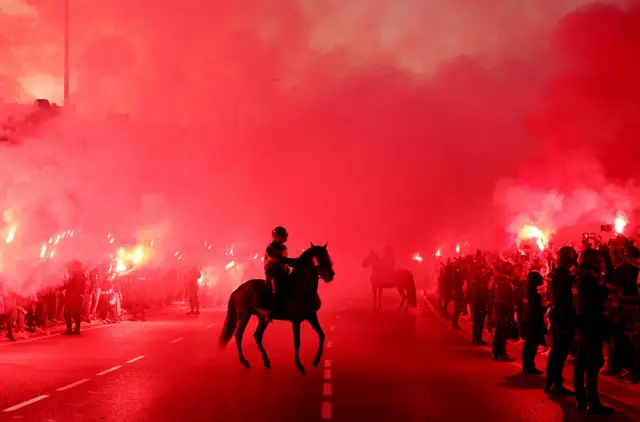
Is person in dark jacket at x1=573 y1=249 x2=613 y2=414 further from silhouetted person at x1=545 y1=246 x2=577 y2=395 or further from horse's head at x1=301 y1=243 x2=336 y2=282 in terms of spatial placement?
horse's head at x1=301 y1=243 x2=336 y2=282

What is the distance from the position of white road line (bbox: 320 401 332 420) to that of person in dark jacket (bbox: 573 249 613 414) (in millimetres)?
3412

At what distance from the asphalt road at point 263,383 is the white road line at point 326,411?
0.05ft

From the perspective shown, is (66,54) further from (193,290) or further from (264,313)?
(264,313)

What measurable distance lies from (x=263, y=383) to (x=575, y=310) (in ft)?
18.0

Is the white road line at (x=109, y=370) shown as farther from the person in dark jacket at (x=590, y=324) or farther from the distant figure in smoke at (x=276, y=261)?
the person in dark jacket at (x=590, y=324)

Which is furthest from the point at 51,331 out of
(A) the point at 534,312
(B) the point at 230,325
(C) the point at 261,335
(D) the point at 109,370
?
(A) the point at 534,312

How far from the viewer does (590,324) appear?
13.1m

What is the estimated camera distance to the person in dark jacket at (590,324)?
1306 centimetres

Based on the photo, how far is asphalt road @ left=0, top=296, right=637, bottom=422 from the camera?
42.6 ft

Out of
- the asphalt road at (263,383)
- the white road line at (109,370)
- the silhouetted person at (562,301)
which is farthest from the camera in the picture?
the white road line at (109,370)

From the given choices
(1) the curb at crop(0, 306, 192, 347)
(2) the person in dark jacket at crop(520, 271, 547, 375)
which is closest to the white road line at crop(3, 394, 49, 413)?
(2) the person in dark jacket at crop(520, 271, 547, 375)

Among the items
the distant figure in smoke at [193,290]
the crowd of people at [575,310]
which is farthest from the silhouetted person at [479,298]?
the distant figure in smoke at [193,290]

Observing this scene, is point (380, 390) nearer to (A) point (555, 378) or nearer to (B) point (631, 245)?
(A) point (555, 378)

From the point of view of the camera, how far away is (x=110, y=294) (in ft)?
118
